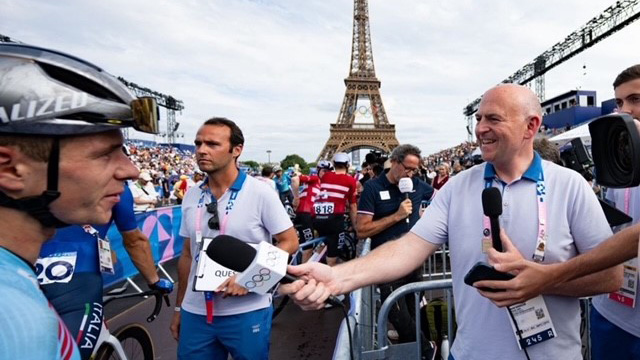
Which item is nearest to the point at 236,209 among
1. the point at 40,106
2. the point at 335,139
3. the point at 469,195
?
the point at 469,195

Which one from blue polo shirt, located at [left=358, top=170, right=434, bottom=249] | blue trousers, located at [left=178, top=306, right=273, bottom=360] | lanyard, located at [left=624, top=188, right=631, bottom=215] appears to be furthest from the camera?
blue polo shirt, located at [left=358, top=170, right=434, bottom=249]

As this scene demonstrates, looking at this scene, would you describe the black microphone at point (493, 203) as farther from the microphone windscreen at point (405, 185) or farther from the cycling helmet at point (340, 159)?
the cycling helmet at point (340, 159)

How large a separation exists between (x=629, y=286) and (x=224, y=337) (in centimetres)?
234

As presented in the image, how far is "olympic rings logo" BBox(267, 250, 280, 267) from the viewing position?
3.67ft

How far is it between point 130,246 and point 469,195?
8.07 ft

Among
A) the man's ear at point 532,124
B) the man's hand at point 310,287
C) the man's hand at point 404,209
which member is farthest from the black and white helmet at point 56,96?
the man's hand at point 404,209

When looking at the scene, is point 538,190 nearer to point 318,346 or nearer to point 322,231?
point 318,346

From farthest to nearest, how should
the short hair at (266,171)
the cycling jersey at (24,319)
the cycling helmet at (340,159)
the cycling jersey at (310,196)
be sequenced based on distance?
the short hair at (266,171)
the cycling jersey at (310,196)
the cycling helmet at (340,159)
the cycling jersey at (24,319)

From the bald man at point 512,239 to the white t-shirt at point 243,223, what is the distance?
1024 mm

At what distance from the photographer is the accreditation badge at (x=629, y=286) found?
6.62ft

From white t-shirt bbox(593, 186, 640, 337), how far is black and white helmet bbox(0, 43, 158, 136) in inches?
96.5

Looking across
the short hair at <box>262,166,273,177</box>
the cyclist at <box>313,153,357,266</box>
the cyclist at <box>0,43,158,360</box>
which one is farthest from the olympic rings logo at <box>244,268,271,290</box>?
the short hair at <box>262,166,273,177</box>

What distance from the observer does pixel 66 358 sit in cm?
86

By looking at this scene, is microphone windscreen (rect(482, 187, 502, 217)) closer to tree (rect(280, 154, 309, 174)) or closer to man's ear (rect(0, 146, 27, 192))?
man's ear (rect(0, 146, 27, 192))
